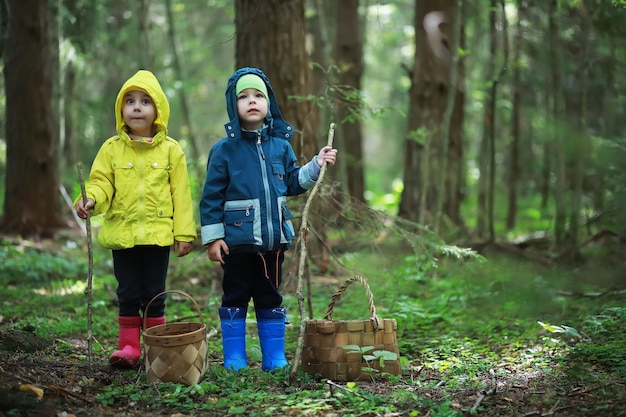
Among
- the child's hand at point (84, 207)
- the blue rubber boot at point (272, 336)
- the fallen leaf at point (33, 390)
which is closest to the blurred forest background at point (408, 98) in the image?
the blue rubber boot at point (272, 336)

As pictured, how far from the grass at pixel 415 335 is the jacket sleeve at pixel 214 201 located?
903 millimetres

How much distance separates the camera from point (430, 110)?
9227 mm

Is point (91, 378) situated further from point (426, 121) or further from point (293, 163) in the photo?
point (426, 121)

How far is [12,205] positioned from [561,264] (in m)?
8.30

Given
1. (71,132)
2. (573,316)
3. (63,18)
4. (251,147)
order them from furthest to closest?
(71,132)
(63,18)
(573,316)
(251,147)

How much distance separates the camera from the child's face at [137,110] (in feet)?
13.9

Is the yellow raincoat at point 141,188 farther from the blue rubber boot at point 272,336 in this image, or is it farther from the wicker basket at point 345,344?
the wicker basket at point 345,344

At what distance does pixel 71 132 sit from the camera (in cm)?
1464

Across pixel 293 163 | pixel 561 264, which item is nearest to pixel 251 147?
pixel 293 163

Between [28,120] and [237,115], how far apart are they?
23.9 ft

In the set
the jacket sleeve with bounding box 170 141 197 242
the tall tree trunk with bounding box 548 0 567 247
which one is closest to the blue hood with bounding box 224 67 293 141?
the jacket sleeve with bounding box 170 141 197 242

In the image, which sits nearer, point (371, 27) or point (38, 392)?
point (38, 392)

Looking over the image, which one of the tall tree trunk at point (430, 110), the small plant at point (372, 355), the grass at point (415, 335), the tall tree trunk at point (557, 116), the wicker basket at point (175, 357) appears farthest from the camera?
the tall tree trunk at point (430, 110)

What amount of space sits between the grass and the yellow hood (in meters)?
1.66
